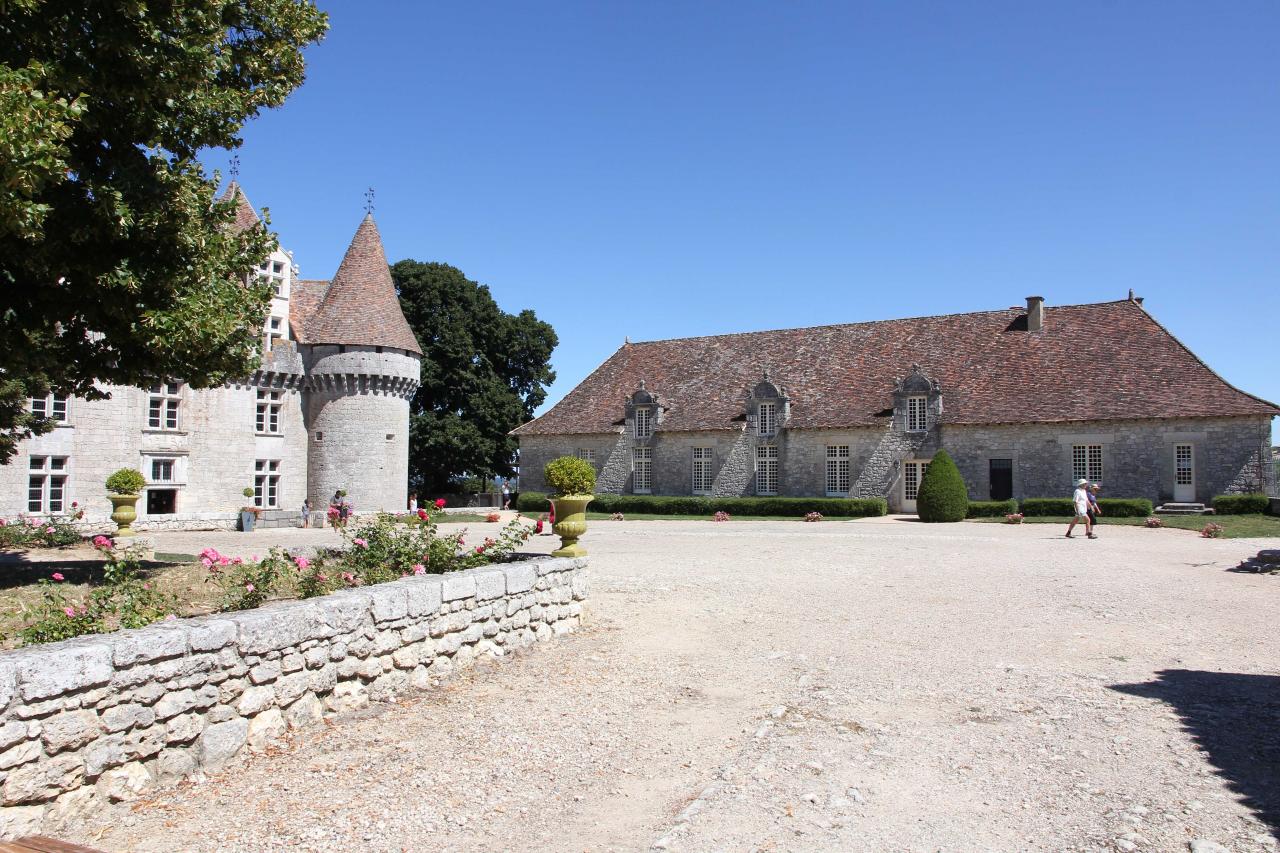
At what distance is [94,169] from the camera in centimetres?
959

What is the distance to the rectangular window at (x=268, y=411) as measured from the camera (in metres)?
32.7

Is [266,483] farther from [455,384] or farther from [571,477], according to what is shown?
[571,477]

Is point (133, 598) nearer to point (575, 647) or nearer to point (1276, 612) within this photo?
point (575, 647)

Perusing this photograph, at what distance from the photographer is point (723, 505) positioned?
33.1m

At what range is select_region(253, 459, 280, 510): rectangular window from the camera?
3247 cm

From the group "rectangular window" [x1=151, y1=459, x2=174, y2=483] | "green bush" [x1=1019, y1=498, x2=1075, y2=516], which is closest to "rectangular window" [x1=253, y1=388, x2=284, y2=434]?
"rectangular window" [x1=151, y1=459, x2=174, y2=483]

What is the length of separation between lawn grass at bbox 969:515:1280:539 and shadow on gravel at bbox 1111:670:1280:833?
16323mm

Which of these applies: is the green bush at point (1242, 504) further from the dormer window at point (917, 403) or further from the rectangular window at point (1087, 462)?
the dormer window at point (917, 403)

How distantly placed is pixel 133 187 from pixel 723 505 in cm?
2629

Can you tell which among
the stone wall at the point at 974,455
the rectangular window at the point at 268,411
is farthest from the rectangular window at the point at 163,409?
the stone wall at the point at 974,455

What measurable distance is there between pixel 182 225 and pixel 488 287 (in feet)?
126

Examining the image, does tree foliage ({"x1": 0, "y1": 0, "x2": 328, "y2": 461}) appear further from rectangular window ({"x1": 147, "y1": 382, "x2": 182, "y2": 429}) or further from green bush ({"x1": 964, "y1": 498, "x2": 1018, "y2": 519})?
green bush ({"x1": 964, "y1": 498, "x2": 1018, "y2": 519})

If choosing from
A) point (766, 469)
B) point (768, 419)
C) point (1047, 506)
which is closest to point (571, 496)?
point (1047, 506)

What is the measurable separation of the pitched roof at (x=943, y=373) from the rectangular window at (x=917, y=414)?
80 cm
